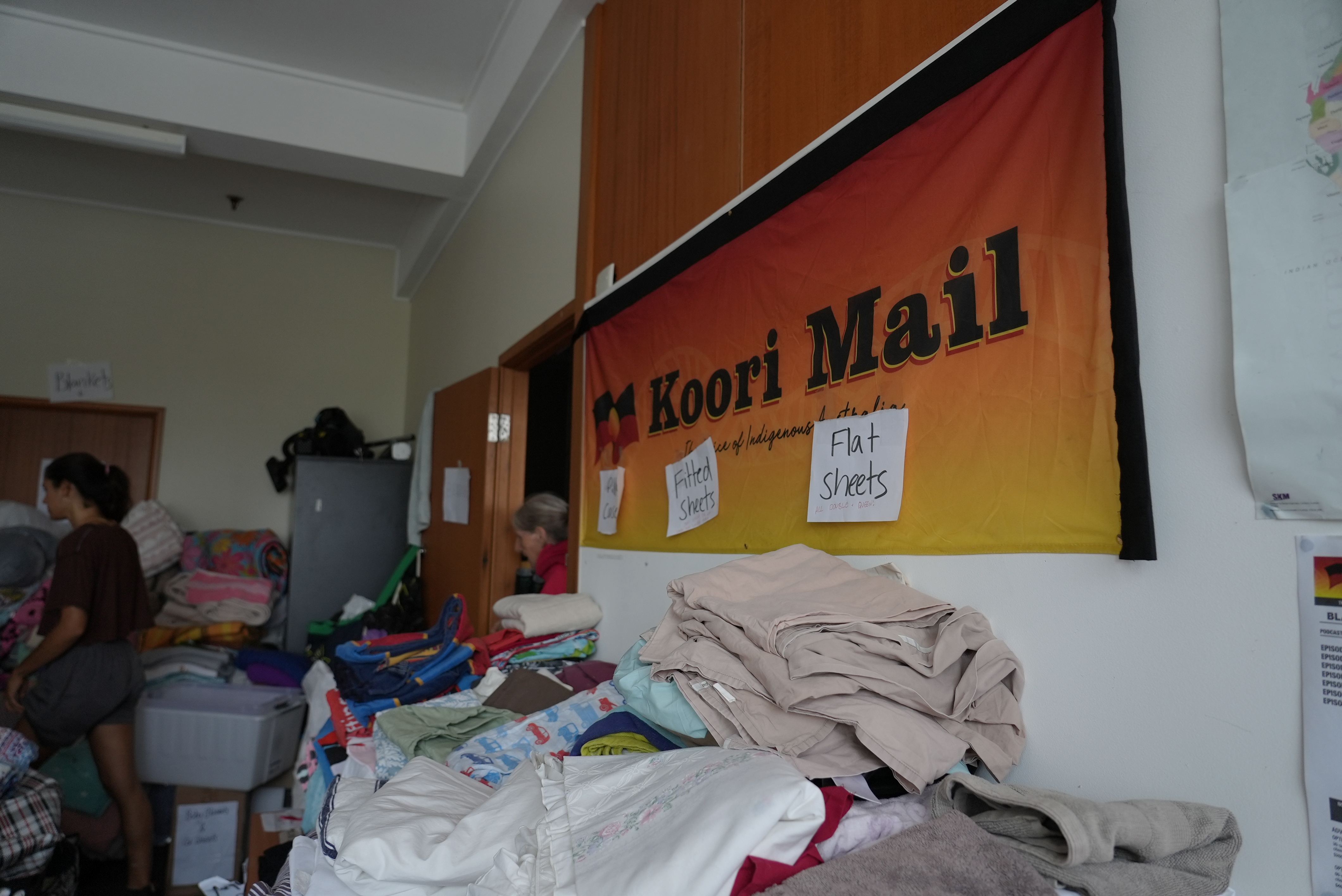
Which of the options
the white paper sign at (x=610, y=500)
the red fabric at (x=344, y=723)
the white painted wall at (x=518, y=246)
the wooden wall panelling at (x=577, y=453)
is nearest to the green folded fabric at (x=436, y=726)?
the red fabric at (x=344, y=723)

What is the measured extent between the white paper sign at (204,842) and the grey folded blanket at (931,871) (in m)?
3.13

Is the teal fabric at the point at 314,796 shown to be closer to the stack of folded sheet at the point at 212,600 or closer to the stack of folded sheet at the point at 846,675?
the stack of folded sheet at the point at 846,675

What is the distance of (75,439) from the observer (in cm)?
472

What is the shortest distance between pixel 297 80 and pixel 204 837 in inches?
120

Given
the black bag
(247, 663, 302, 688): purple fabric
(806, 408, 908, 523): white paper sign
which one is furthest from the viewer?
the black bag

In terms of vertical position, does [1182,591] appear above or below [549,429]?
below

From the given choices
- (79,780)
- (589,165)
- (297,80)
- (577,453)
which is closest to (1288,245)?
(577,453)

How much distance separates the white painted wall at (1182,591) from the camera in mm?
741

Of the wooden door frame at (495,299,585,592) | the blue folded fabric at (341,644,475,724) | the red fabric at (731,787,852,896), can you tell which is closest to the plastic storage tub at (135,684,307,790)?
the wooden door frame at (495,299,585,592)

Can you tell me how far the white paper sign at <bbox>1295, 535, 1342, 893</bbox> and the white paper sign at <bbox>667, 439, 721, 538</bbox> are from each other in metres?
1.01

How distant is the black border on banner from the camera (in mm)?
837

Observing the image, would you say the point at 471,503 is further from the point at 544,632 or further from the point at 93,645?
the point at 544,632

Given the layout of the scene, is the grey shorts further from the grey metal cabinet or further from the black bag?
the black bag

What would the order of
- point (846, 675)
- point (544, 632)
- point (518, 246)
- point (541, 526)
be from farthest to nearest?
1. point (518, 246)
2. point (541, 526)
3. point (544, 632)
4. point (846, 675)
